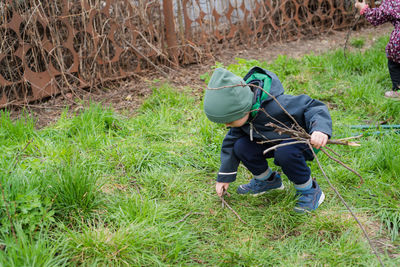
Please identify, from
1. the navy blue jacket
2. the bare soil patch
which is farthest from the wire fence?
the navy blue jacket

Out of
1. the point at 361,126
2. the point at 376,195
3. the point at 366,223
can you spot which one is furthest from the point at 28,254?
the point at 361,126

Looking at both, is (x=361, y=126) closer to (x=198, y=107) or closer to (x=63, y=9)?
(x=198, y=107)

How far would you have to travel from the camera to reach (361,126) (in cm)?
344

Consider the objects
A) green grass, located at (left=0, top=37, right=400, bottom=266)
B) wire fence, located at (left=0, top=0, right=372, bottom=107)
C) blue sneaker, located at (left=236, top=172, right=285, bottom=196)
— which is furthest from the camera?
wire fence, located at (left=0, top=0, right=372, bottom=107)

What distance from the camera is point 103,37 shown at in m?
4.43

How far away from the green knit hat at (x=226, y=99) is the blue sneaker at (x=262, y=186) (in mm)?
686

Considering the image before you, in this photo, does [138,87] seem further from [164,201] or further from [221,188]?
[221,188]

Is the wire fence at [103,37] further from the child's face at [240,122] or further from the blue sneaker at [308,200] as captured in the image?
the blue sneaker at [308,200]

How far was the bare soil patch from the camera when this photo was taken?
4.09 metres

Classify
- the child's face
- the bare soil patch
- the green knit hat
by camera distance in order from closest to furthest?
1. the green knit hat
2. the child's face
3. the bare soil patch

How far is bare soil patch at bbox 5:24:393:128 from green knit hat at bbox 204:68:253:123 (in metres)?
2.01

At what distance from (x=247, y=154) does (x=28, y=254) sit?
145cm

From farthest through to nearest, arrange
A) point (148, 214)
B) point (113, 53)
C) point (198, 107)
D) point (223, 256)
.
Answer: point (113, 53)
point (198, 107)
point (148, 214)
point (223, 256)

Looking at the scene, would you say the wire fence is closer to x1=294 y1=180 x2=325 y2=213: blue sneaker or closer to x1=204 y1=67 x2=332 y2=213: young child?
x1=204 y1=67 x2=332 y2=213: young child
